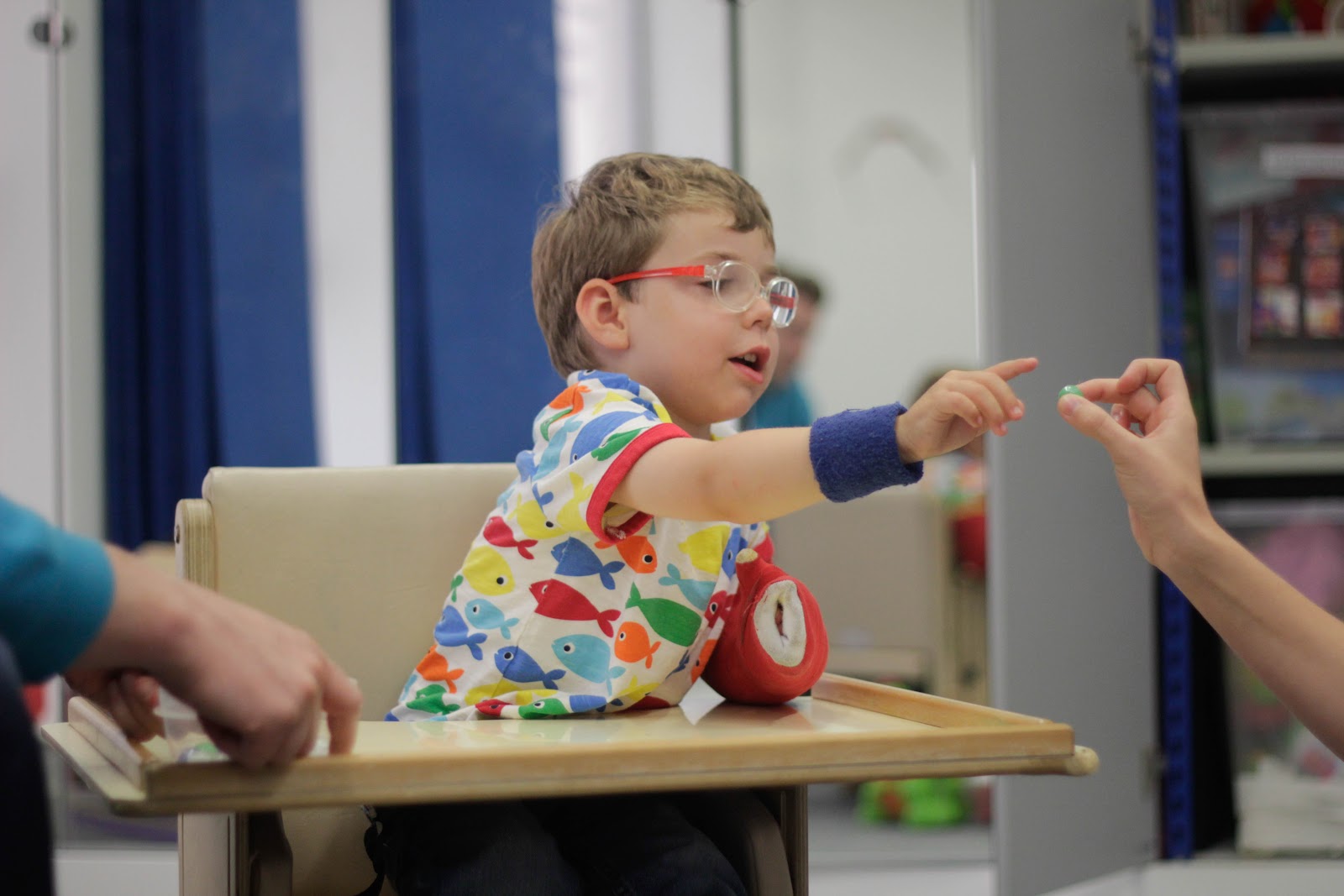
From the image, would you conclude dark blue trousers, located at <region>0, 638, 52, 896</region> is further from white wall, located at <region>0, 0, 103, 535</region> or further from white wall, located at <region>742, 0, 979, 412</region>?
white wall, located at <region>742, 0, 979, 412</region>

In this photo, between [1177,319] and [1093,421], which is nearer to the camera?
[1093,421]

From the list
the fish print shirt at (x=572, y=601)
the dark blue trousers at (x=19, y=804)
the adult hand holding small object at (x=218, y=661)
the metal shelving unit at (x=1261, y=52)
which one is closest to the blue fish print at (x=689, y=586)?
the fish print shirt at (x=572, y=601)

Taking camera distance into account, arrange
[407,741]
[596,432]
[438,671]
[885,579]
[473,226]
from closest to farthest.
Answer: [407,741] < [596,432] < [438,671] < [473,226] < [885,579]

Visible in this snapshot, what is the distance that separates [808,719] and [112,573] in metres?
0.48

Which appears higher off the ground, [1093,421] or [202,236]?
[202,236]

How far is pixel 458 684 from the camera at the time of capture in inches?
40.1

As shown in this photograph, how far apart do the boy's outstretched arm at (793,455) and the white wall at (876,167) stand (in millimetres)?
2608

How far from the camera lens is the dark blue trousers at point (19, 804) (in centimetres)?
46

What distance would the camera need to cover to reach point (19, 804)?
0.47 metres

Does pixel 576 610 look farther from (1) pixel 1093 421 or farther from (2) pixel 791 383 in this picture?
(2) pixel 791 383

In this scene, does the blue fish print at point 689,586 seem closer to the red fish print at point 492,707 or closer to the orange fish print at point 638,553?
the orange fish print at point 638,553

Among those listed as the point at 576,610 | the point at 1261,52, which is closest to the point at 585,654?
the point at 576,610

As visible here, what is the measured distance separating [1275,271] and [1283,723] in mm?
688

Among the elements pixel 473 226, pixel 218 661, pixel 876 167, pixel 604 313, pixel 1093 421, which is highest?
pixel 876 167
